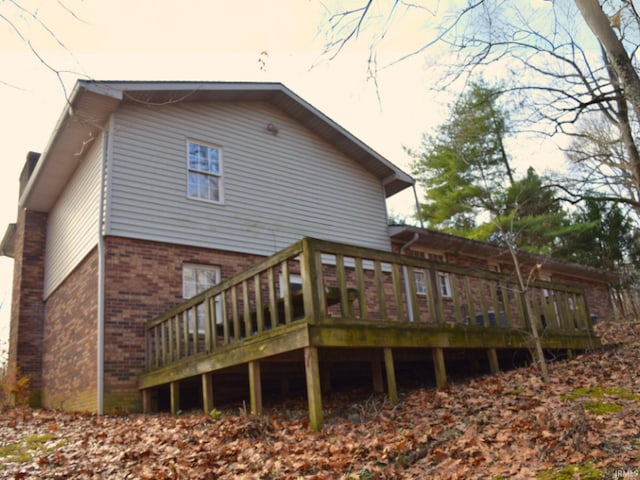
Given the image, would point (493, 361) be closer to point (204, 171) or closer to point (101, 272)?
point (101, 272)

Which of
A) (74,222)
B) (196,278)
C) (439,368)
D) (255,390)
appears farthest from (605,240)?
(255,390)

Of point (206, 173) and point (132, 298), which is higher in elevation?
point (206, 173)

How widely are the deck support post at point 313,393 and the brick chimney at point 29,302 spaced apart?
1075 centimetres

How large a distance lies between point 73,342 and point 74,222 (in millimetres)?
2930

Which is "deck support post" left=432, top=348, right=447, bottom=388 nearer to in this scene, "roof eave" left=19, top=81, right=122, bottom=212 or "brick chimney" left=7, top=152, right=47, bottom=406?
"roof eave" left=19, top=81, right=122, bottom=212

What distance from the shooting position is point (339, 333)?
656 centimetres

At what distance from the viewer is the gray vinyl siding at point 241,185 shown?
1186cm

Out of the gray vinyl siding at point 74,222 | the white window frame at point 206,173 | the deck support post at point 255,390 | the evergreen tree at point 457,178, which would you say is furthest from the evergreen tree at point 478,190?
the deck support post at point 255,390

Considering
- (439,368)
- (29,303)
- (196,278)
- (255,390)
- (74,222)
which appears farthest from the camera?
(29,303)

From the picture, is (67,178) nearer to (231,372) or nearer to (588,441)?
(231,372)

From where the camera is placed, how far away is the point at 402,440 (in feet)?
17.0

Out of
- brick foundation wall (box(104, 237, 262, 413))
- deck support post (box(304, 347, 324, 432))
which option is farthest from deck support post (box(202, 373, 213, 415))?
brick foundation wall (box(104, 237, 262, 413))

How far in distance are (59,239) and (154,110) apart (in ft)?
15.5

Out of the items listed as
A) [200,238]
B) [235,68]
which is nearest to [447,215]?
[200,238]
